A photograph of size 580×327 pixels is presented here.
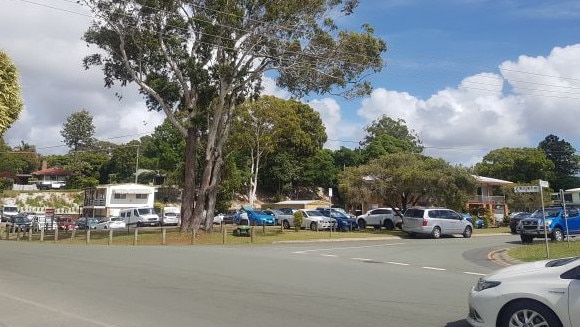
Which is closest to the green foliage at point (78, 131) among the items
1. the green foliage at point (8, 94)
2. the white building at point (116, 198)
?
the white building at point (116, 198)

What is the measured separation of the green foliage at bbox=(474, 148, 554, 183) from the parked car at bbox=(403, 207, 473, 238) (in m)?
57.6

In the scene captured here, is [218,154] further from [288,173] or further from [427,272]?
[288,173]

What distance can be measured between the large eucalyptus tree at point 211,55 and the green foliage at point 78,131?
84066mm

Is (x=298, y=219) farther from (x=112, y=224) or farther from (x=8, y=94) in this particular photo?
(x=8, y=94)

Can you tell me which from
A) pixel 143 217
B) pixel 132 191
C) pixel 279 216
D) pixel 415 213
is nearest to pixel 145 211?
pixel 143 217

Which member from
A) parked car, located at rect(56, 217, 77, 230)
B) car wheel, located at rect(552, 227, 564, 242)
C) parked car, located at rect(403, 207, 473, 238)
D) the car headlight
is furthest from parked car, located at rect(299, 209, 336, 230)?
the car headlight

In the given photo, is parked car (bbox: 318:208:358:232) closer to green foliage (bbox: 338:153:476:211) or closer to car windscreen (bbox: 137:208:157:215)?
green foliage (bbox: 338:153:476:211)

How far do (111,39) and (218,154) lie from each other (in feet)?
29.9

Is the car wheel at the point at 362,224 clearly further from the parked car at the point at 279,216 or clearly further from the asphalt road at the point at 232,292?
the asphalt road at the point at 232,292

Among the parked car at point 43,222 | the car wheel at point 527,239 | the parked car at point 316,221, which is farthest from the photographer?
the parked car at point 43,222

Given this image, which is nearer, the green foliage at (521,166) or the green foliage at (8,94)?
the green foliage at (8,94)

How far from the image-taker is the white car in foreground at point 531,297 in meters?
5.91

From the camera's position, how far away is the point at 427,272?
14695 mm

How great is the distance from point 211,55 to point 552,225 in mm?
19866
